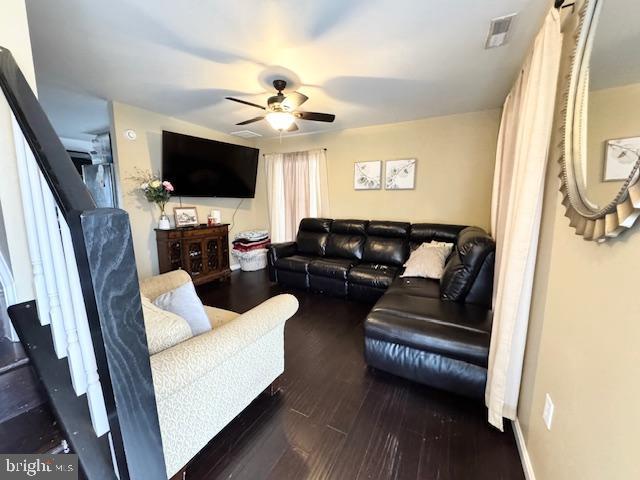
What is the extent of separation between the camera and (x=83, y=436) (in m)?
0.75

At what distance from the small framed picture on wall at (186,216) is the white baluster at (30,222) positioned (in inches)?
125

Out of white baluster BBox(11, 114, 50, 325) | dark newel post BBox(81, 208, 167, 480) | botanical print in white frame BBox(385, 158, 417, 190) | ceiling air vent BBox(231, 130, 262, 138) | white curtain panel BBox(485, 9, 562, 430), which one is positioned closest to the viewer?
dark newel post BBox(81, 208, 167, 480)

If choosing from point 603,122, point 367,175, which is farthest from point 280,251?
point 603,122

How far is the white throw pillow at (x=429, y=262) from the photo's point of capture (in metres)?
2.68

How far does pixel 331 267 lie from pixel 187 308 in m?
2.12

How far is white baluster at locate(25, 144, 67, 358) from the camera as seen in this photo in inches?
28.4

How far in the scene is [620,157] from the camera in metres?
0.66

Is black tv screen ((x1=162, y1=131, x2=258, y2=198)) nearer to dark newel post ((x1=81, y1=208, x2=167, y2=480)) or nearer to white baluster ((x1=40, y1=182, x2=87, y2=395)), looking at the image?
white baluster ((x1=40, y1=182, x2=87, y2=395))

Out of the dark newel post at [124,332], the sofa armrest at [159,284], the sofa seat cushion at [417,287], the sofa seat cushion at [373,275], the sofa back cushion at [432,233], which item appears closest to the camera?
the dark newel post at [124,332]

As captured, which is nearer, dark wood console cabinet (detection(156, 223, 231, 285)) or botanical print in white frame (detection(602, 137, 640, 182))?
botanical print in white frame (detection(602, 137, 640, 182))

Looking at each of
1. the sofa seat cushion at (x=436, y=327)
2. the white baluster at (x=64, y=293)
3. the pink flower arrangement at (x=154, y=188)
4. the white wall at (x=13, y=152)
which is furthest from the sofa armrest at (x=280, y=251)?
the white baluster at (x=64, y=293)

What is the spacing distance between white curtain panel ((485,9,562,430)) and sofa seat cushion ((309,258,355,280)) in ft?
6.31

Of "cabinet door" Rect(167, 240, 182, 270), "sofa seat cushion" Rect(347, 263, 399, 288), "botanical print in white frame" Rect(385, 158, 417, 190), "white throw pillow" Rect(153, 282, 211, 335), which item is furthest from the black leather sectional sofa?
"cabinet door" Rect(167, 240, 182, 270)

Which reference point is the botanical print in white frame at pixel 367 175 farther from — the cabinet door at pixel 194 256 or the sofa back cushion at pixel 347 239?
the cabinet door at pixel 194 256
